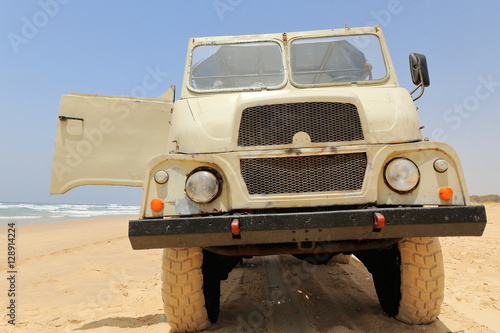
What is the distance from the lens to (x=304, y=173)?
2.79 meters

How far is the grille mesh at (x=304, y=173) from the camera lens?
2.77 metres

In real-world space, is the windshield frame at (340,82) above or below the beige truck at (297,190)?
above

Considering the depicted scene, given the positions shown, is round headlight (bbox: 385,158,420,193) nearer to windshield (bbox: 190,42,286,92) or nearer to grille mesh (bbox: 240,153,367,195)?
grille mesh (bbox: 240,153,367,195)

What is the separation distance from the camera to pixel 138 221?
2551mm

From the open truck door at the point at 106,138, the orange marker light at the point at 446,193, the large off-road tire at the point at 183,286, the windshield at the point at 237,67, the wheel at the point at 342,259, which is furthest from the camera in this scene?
the wheel at the point at 342,259

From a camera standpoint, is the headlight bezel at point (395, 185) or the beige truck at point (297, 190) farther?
the headlight bezel at point (395, 185)

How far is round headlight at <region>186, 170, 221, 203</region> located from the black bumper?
0.19 m

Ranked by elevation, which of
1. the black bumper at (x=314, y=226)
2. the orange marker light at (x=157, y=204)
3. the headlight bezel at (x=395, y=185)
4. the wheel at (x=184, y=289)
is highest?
the headlight bezel at (x=395, y=185)

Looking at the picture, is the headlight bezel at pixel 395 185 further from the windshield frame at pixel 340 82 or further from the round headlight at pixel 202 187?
the windshield frame at pixel 340 82

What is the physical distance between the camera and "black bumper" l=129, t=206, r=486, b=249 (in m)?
2.48

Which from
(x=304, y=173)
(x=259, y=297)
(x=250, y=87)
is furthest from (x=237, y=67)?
(x=259, y=297)

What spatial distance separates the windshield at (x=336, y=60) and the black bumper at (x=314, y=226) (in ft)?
5.99

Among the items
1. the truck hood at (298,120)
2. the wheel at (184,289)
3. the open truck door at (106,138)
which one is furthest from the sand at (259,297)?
the truck hood at (298,120)

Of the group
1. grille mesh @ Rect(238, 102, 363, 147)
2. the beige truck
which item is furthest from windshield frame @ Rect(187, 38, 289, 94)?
grille mesh @ Rect(238, 102, 363, 147)
